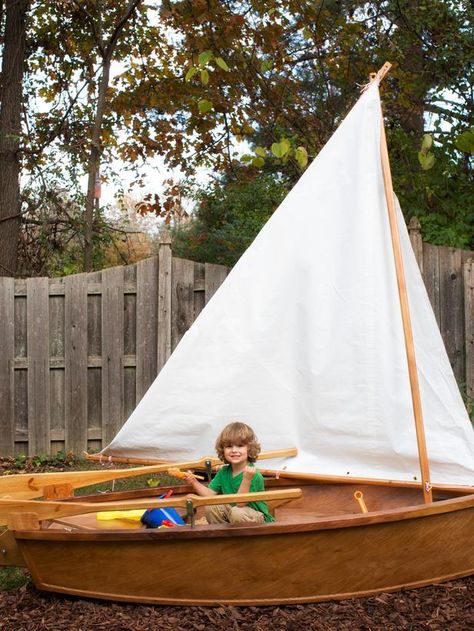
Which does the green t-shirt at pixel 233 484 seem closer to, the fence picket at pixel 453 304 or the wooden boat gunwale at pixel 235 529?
the wooden boat gunwale at pixel 235 529

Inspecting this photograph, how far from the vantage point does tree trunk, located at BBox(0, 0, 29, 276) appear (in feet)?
30.7

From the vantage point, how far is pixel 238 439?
4121 mm

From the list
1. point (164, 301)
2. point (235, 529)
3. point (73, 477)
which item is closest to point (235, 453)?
point (235, 529)

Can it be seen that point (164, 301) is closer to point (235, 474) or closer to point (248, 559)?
point (235, 474)

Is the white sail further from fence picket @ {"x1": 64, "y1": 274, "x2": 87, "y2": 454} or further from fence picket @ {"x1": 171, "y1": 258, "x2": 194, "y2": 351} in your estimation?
fence picket @ {"x1": 64, "y1": 274, "x2": 87, "y2": 454}

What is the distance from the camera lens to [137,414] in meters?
4.45

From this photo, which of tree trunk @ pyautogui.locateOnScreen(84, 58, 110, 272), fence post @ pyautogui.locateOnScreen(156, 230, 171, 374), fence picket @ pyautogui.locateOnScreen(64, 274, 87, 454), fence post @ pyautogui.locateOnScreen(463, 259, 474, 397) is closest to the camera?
fence post @ pyautogui.locateOnScreen(463, 259, 474, 397)

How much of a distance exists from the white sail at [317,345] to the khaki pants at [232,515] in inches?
17.2

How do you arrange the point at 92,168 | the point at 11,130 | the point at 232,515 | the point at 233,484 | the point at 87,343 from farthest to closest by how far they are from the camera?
the point at 11,130 < the point at 92,168 < the point at 87,343 < the point at 233,484 < the point at 232,515

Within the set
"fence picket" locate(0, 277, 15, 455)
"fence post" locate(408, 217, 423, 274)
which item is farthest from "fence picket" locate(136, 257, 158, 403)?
"fence post" locate(408, 217, 423, 274)

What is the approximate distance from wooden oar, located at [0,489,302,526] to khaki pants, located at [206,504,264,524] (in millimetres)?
93

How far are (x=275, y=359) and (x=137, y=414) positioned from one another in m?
0.81

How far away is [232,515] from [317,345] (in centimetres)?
104

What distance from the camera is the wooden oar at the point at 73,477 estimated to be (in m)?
4.28
